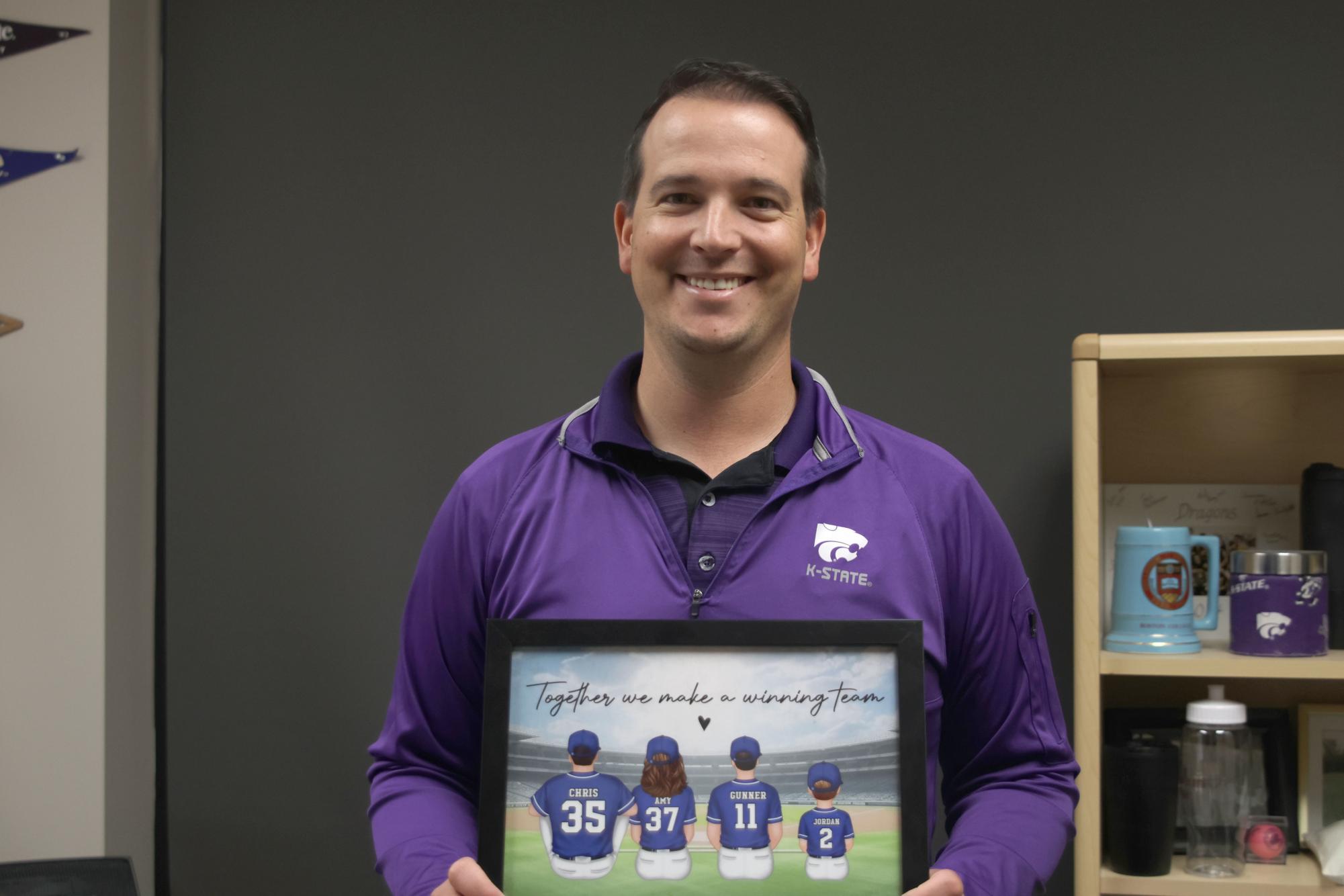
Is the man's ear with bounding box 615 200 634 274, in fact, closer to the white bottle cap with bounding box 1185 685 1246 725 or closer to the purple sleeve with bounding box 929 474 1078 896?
the purple sleeve with bounding box 929 474 1078 896

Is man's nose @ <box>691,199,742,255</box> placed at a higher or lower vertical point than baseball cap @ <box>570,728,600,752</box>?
higher

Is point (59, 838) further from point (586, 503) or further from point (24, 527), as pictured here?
point (586, 503)

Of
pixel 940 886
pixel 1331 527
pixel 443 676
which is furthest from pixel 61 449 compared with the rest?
pixel 1331 527

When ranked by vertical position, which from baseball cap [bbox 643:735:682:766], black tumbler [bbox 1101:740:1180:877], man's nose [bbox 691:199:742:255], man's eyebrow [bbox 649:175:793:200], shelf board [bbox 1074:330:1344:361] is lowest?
black tumbler [bbox 1101:740:1180:877]

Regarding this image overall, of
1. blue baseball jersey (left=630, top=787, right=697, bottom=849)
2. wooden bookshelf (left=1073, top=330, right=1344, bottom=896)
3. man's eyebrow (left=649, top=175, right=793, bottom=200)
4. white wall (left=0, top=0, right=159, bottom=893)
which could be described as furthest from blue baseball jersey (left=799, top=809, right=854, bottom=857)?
white wall (left=0, top=0, right=159, bottom=893)

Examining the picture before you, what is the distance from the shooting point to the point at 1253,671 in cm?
186

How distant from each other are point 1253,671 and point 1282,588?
0.14 m

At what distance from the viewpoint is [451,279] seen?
2.46 meters

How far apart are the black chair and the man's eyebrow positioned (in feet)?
4.28

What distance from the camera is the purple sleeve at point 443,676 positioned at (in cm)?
139

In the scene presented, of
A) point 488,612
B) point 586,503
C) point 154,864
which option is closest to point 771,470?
point 586,503

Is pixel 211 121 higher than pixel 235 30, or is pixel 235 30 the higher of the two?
pixel 235 30

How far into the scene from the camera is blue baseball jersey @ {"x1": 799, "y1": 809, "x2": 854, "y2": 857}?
44.7 inches

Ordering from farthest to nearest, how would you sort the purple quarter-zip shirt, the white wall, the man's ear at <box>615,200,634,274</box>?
the white wall < the man's ear at <box>615,200,634,274</box> < the purple quarter-zip shirt
